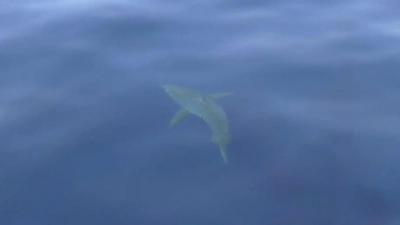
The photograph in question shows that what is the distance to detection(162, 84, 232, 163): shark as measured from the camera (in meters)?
6.75

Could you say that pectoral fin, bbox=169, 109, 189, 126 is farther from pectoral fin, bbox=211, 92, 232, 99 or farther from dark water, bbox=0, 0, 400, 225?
pectoral fin, bbox=211, 92, 232, 99

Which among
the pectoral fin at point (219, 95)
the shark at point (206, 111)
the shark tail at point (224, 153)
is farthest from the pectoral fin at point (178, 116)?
the shark tail at point (224, 153)

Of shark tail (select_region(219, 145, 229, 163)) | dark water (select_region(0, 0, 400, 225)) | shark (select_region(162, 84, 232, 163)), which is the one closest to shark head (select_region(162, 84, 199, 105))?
shark (select_region(162, 84, 232, 163))

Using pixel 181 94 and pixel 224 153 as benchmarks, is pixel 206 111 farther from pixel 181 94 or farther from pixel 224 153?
pixel 224 153

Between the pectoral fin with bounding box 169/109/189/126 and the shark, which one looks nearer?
the shark

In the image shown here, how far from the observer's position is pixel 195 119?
287 inches

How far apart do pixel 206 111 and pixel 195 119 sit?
37 centimetres

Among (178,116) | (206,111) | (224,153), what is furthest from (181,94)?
(224,153)

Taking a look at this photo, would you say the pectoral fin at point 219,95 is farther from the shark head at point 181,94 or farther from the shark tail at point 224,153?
the shark tail at point 224,153

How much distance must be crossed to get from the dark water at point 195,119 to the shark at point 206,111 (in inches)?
4.1

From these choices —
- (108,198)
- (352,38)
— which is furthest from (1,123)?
(352,38)

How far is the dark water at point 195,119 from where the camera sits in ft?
20.5

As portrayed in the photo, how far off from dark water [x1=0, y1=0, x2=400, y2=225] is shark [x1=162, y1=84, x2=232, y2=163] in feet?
0.34

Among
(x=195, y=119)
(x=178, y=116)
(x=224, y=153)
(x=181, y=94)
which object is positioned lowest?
(x=224, y=153)
